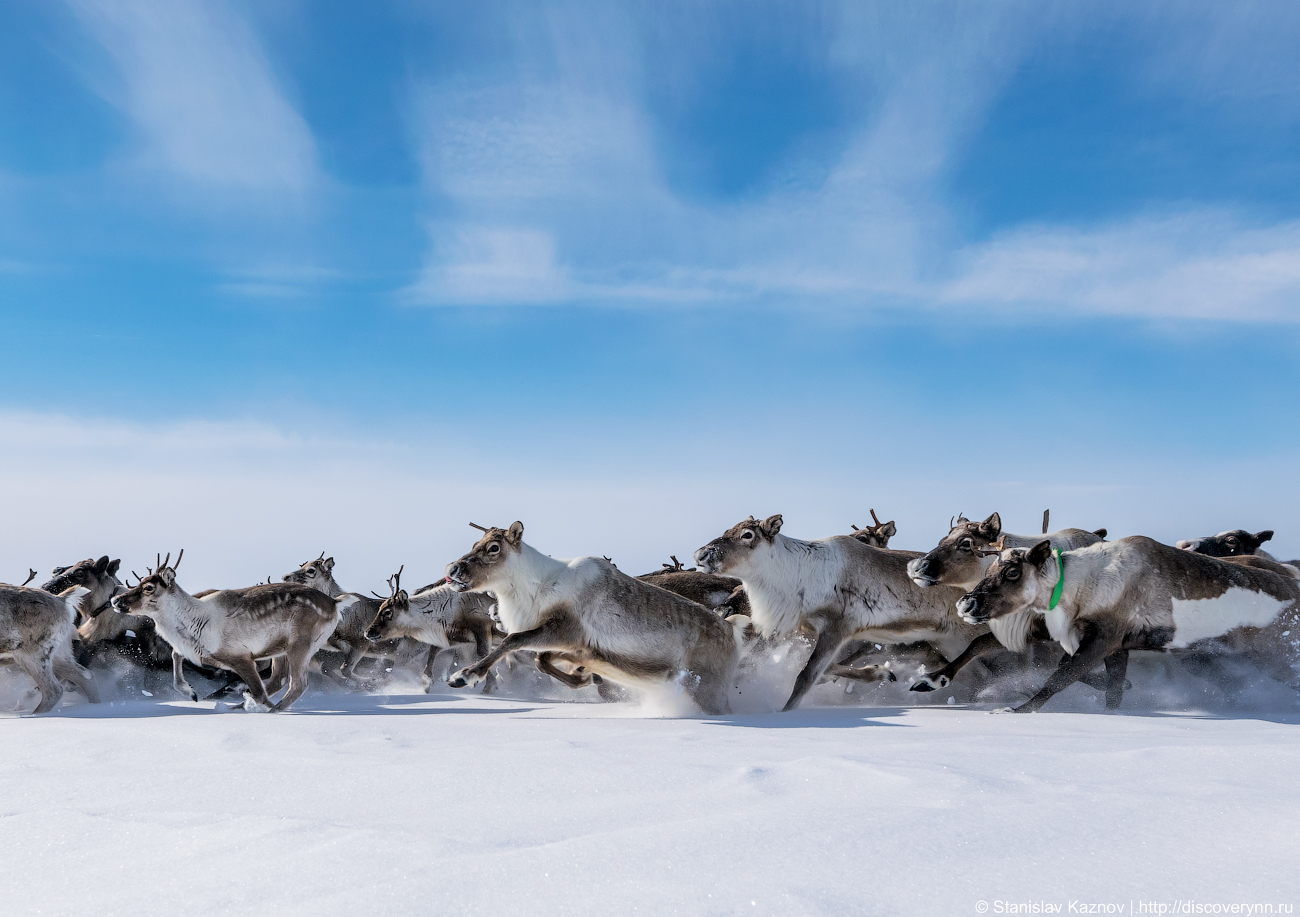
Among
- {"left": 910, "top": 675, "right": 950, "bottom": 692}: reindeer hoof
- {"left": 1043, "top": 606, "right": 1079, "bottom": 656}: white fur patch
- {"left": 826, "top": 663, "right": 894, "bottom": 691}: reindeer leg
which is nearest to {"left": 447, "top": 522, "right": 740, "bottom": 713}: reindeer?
{"left": 826, "top": 663, "right": 894, "bottom": 691}: reindeer leg

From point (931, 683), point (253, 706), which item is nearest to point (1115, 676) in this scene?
point (931, 683)

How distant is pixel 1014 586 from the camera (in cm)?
834

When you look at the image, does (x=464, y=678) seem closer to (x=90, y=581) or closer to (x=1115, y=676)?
(x=1115, y=676)

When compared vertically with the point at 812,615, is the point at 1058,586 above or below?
above

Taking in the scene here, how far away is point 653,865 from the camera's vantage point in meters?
3.05

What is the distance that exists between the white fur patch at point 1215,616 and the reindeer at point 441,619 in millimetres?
8837

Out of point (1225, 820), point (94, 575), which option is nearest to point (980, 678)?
point (1225, 820)

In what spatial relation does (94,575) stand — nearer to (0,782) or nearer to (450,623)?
(450,623)

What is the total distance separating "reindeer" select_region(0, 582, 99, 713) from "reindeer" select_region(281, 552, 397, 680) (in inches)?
133

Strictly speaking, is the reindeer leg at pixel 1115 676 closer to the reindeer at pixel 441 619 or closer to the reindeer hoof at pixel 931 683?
the reindeer hoof at pixel 931 683

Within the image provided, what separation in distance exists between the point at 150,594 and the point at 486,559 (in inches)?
153

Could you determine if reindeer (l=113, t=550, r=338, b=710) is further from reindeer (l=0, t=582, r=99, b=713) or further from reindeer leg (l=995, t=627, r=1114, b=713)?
reindeer leg (l=995, t=627, r=1114, b=713)

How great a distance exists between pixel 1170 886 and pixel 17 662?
11485 mm

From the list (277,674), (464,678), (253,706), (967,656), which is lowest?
(253,706)
